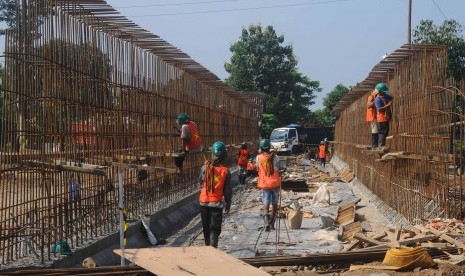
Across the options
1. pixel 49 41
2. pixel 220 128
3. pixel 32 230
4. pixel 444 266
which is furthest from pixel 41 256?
pixel 220 128

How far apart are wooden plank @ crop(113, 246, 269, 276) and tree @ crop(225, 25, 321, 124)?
181 feet

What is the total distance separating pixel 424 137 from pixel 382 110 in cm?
211

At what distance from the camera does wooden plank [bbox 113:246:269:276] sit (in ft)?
25.2

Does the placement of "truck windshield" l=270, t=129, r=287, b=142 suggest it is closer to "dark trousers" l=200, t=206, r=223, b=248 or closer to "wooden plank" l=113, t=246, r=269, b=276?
"dark trousers" l=200, t=206, r=223, b=248

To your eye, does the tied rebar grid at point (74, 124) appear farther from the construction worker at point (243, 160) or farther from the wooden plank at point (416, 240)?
the construction worker at point (243, 160)

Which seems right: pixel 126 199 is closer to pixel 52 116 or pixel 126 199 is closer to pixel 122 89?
pixel 122 89

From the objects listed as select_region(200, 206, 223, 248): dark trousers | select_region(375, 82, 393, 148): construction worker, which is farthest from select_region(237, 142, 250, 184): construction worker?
select_region(200, 206, 223, 248): dark trousers

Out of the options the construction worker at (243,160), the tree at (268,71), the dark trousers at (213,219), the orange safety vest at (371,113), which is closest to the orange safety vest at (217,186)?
the dark trousers at (213,219)

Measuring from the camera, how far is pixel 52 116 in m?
10.2

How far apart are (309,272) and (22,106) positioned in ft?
14.5

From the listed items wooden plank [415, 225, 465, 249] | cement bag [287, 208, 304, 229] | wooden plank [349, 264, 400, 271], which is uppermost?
wooden plank [415, 225, 465, 249]

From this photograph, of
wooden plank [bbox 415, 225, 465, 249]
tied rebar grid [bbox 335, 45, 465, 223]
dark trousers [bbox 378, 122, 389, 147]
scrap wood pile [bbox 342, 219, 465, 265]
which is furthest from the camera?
dark trousers [bbox 378, 122, 389, 147]

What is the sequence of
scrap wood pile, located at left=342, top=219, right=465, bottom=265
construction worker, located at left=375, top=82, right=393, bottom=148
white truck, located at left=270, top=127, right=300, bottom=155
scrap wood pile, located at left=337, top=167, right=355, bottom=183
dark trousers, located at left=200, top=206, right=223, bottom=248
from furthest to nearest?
1. white truck, located at left=270, top=127, right=300, bottom=155
2. scrap wood pile, located at left=337, top=167, right=355, bottom=183
3. construction worker, located at left=375, top=82, right=393, bottom=148
4. dark trousers, located at left=200, top=206, right=223, bottom=248
5. scrap wood pile, located at left=342, top=219, right=465, bottom=265

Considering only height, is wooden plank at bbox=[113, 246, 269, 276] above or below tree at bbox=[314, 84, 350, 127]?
below
